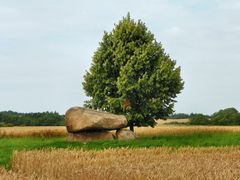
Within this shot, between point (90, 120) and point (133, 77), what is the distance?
21.8 feet

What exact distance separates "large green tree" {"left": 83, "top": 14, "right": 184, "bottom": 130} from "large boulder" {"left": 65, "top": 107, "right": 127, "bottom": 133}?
3.14 m

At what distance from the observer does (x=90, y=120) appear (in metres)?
40.1

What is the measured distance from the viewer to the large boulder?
132 feet

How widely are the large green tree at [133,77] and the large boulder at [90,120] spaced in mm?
3135

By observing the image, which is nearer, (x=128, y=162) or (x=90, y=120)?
(x=128, y=162)

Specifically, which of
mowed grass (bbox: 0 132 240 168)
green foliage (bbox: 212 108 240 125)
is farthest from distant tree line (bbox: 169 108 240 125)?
mowed grass (bbox: 0 132 240 168)

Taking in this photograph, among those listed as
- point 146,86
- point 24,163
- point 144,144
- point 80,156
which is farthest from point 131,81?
point 24,163

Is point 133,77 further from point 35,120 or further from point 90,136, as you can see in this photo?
point 35,120

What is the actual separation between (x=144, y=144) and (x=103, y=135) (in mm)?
5646

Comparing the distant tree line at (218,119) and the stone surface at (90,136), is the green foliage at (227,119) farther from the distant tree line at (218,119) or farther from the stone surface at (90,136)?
the stone surface at (90,136)

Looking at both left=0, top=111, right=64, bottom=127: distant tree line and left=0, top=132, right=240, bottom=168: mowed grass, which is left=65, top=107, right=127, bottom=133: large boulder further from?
left=0, top=111, right=64, bottom=127: distant tree line

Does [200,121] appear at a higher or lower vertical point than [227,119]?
lower

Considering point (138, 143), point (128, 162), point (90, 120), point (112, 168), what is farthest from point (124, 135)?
point (112, 168)

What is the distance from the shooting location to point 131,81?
43750 mm
